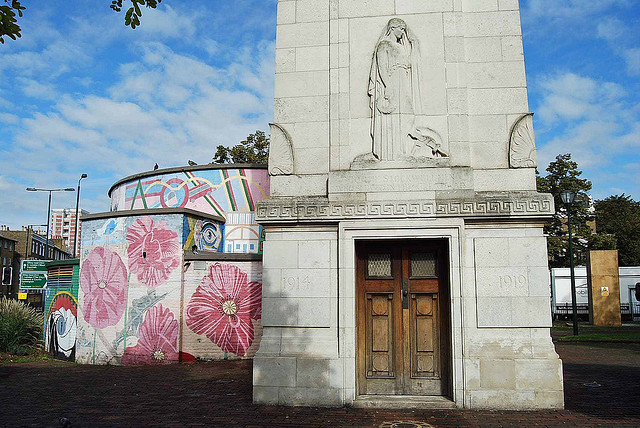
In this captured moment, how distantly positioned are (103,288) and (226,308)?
362cm

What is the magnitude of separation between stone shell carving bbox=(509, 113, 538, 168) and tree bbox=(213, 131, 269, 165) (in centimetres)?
2369

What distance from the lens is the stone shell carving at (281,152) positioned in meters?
9.39

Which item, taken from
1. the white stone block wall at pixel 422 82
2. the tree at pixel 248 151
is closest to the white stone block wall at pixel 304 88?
the white stone block wall at pixel 422 82

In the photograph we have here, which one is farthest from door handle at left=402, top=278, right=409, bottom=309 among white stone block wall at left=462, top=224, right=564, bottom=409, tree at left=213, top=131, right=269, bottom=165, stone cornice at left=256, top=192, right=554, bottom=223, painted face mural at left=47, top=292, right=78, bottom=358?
tree at left=213, top=131, right=269, bottom=165

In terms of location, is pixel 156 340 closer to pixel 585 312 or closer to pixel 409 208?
pixel 409 208

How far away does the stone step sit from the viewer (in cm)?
833

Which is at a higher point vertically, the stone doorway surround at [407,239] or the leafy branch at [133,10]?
the leafy branch at [133,10]

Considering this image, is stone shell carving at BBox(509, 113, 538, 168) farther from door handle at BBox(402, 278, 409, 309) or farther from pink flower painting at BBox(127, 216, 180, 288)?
pink flower painting at BBox(127, 216, 180, 288)

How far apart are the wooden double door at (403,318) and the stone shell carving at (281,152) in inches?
76.4

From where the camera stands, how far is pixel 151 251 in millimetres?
14641

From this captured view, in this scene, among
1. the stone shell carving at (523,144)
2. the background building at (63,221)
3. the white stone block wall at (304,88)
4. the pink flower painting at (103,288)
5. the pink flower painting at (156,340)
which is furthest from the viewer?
the background building at (63,221)

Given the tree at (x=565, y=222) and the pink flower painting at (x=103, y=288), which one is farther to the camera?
the tree at (x=565, y=222)

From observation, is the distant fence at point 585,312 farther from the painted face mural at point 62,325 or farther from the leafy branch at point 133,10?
the leafy branch at point 133,10

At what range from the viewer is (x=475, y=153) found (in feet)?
29.6
